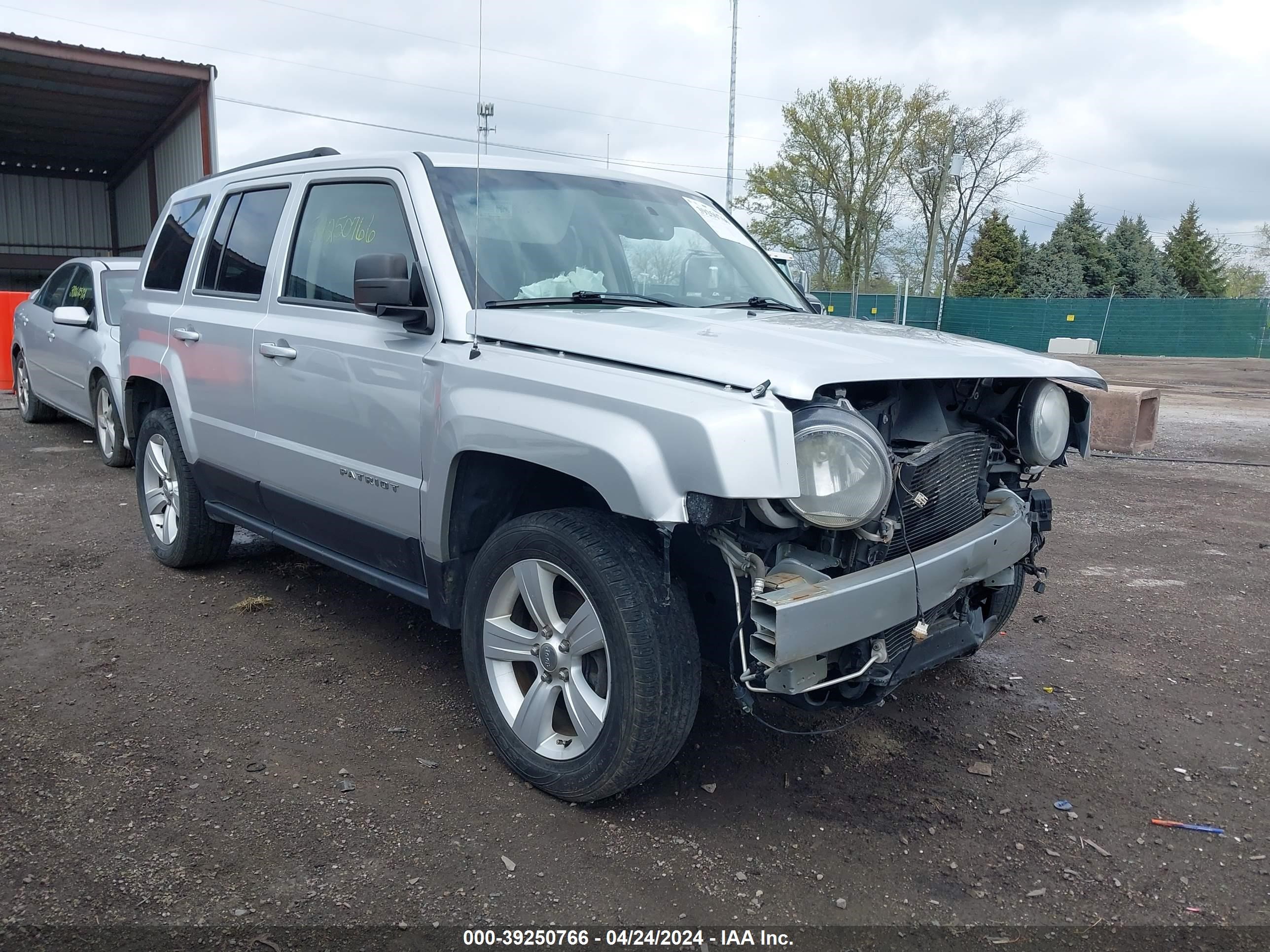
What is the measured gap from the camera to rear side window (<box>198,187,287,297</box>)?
428 cm

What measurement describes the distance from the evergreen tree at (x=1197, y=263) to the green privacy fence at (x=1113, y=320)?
14.3 m

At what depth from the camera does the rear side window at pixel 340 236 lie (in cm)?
364

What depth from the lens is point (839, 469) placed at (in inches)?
100

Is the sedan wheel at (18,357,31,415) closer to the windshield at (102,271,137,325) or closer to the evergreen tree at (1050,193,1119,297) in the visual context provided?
the windshield at (102,271,137,325)

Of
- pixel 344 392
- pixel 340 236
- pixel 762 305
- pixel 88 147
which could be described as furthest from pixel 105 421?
pixel 88 147

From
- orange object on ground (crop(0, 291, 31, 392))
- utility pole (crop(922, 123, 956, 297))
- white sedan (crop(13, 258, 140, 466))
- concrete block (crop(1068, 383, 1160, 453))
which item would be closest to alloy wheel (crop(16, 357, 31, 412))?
white sedan (crop(13, 258, 140, 466))

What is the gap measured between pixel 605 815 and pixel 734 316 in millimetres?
1703

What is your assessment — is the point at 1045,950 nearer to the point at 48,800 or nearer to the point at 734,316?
the point at 734,316

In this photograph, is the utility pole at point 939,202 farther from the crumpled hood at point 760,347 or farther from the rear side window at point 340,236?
the crumpled hood at point 760,347

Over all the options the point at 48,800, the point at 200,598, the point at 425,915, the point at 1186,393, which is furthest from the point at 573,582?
the point at 1186,393

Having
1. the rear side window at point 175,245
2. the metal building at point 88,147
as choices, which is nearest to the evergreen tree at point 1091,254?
the metal building at point 88,147

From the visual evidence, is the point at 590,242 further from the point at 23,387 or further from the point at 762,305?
the point at 23,387

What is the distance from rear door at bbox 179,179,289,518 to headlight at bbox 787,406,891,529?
2.62 m

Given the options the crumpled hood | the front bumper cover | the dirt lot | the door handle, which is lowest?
the dirt lot
